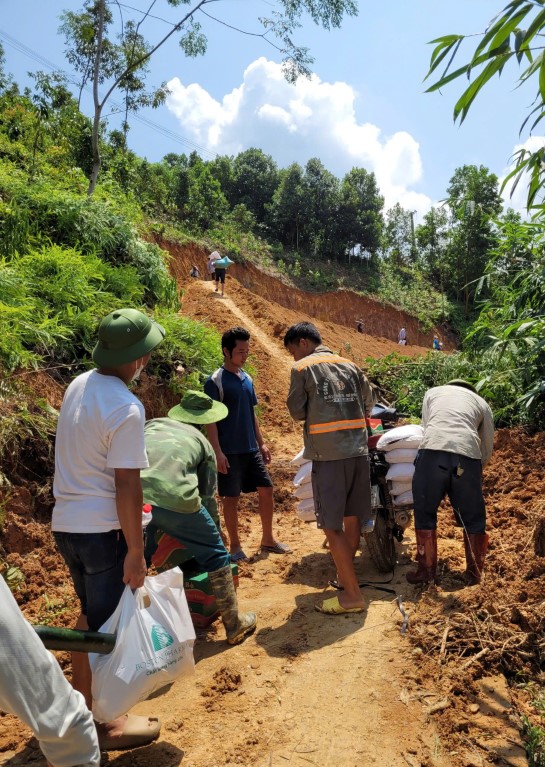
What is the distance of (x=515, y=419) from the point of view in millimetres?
7188

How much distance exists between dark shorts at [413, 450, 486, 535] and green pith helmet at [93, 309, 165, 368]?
2.30 metres

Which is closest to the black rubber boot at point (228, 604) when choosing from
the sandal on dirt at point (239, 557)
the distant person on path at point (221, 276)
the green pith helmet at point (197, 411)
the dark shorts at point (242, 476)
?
the green pith helmet at point (197, 411)

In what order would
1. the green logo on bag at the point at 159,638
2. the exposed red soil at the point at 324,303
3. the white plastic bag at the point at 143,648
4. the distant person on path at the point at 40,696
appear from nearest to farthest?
the distant person on path at the point at 40,696
the white plastic bag at the point at 143,648
the green logo on bag at the point at 159,638
the exposed red soil at the point at 324,303

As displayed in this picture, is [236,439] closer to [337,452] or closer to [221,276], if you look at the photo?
[337,452]

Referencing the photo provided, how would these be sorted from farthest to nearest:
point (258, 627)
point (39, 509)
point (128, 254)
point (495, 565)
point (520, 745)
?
point (128, 254) < point (39, 509) < point (495, 565) < point (258, 627) < point (520, 745)

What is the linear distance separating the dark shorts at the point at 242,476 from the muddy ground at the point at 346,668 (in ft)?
2.07

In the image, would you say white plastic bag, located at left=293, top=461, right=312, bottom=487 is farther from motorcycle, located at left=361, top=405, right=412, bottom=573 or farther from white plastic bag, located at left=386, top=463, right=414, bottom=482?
white plastic bag, located at left=386, top=463, right=414, bottom=482

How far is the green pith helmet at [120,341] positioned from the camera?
252 cm

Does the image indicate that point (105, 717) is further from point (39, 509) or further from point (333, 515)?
point (39, 509)

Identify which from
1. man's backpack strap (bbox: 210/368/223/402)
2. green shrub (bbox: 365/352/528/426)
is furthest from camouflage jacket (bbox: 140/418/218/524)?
green shrub (bbox: 365/352/528/426)

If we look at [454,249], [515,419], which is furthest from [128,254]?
[454,249]

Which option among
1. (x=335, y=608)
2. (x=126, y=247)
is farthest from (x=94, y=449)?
(x=126, y=247)

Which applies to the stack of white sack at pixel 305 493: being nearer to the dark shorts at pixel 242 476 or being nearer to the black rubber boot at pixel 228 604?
the dark shorts at pixel 242 476

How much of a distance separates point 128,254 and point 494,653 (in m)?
6.88
